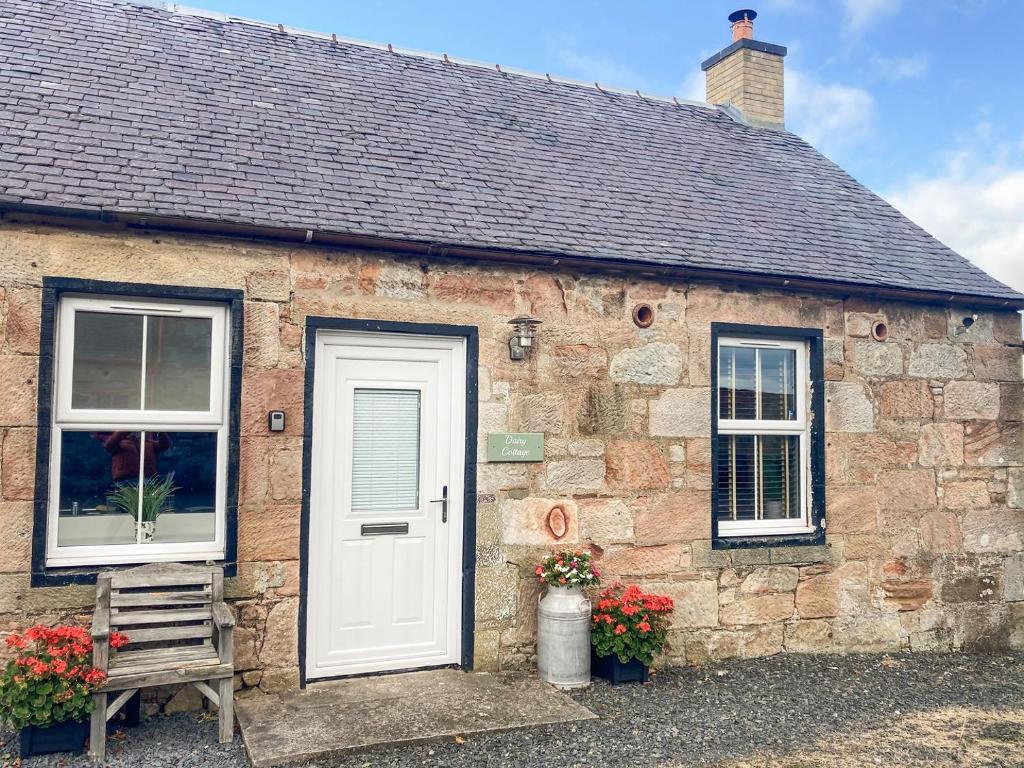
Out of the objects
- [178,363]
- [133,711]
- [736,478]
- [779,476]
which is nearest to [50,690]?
[133,711]

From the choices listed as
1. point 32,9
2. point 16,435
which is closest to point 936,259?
point 16,435

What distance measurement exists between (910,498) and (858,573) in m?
0.82

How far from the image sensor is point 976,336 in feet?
25.6

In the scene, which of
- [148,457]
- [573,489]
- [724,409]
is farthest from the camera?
[724,409]

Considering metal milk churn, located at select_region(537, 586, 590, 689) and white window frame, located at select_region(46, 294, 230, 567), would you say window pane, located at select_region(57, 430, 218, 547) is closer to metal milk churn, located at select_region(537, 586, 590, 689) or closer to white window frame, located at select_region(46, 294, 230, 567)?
white window frame, located at select_region(46, 294, 230, 567)

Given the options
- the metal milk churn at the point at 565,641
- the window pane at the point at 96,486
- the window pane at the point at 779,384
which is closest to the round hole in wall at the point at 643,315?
the window pane at the point at 779,384

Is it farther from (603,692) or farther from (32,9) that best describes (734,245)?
(32,9)

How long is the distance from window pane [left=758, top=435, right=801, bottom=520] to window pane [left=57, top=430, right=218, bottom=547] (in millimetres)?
4285

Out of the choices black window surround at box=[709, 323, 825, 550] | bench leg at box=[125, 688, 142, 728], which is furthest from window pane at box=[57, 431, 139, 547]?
black window surround at box=[709, 323, 825, 550]

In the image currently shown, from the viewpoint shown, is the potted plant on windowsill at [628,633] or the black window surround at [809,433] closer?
the potted plant on windowsill at [628,633]

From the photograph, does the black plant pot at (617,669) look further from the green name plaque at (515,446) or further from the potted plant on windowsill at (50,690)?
the potted plant on windowsill at (50,690)

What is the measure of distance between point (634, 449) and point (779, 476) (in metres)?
1.45

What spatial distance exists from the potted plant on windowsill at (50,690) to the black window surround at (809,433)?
4421 millimetres

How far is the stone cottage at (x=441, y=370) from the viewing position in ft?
17.8
